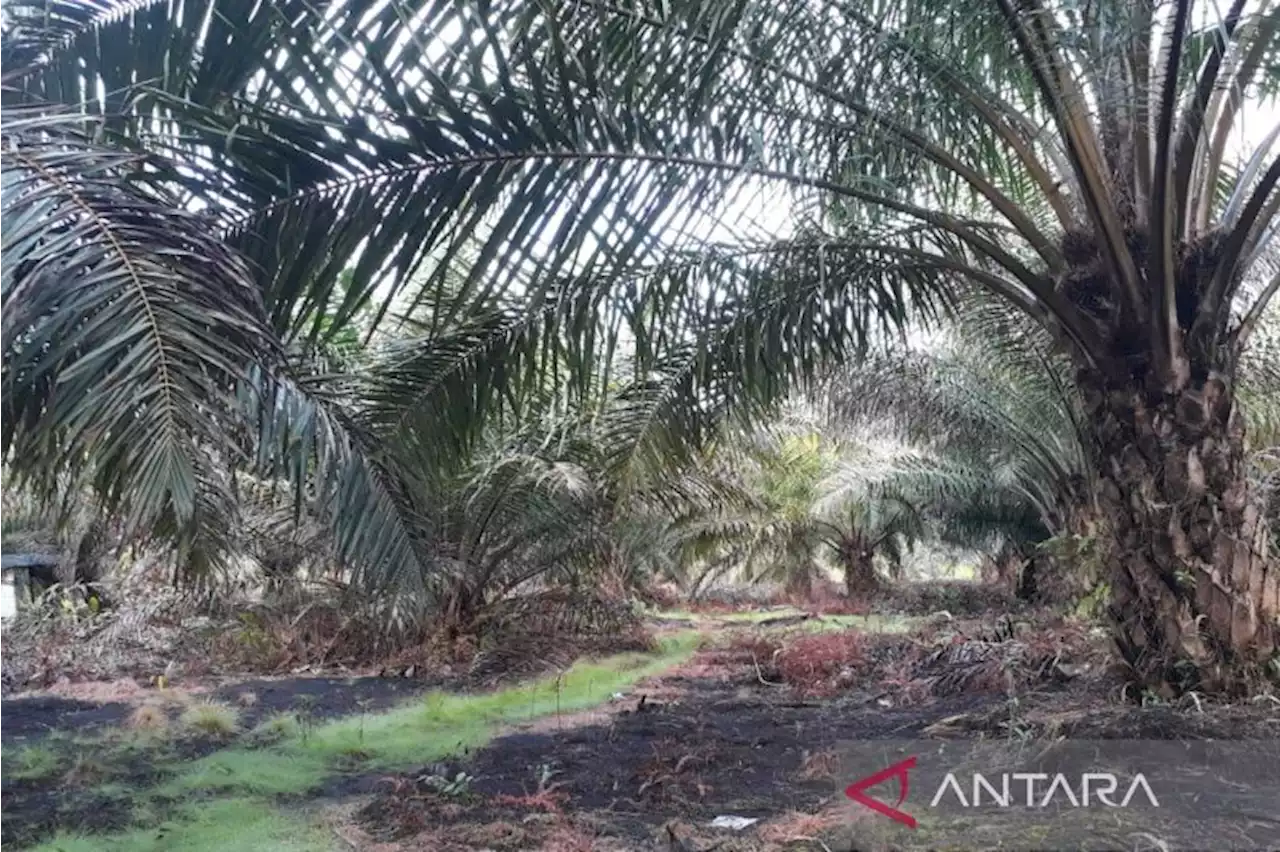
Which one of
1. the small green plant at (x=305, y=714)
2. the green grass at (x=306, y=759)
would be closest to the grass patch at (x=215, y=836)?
the green grass at (x=306, y=759)

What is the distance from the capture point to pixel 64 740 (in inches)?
239

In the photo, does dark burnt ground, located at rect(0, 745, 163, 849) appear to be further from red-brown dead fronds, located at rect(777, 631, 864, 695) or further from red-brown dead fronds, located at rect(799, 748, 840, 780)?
red-brown dead fronds, located at rect(777, 631, 864, 695)

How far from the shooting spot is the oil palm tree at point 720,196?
3391 mm

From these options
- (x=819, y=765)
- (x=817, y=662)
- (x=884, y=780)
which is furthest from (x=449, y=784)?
(x=817, y=662)

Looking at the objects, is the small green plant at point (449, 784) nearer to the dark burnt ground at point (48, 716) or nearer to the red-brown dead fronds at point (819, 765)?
the red-brown dead fronds at point (819, 765)

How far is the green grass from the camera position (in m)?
3.87

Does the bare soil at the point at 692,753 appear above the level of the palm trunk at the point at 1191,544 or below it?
below

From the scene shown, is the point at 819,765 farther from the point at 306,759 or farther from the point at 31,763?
the point at 31,763

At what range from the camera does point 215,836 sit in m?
3.94

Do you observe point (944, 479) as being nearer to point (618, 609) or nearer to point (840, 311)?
point (618, 609)

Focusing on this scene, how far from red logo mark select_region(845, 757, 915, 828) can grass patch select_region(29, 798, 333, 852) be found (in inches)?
75.2

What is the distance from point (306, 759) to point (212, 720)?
4.24 feet

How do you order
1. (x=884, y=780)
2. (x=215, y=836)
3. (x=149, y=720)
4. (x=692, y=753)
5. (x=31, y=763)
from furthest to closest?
1. (x=149, y=720)
2. (x=31, y=763)
3. (x=692, y=753)
4. (x=884, y=780)
5. (x=215, y=836)

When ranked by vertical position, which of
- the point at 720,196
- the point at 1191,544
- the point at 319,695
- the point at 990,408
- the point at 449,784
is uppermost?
the point at 720,196
